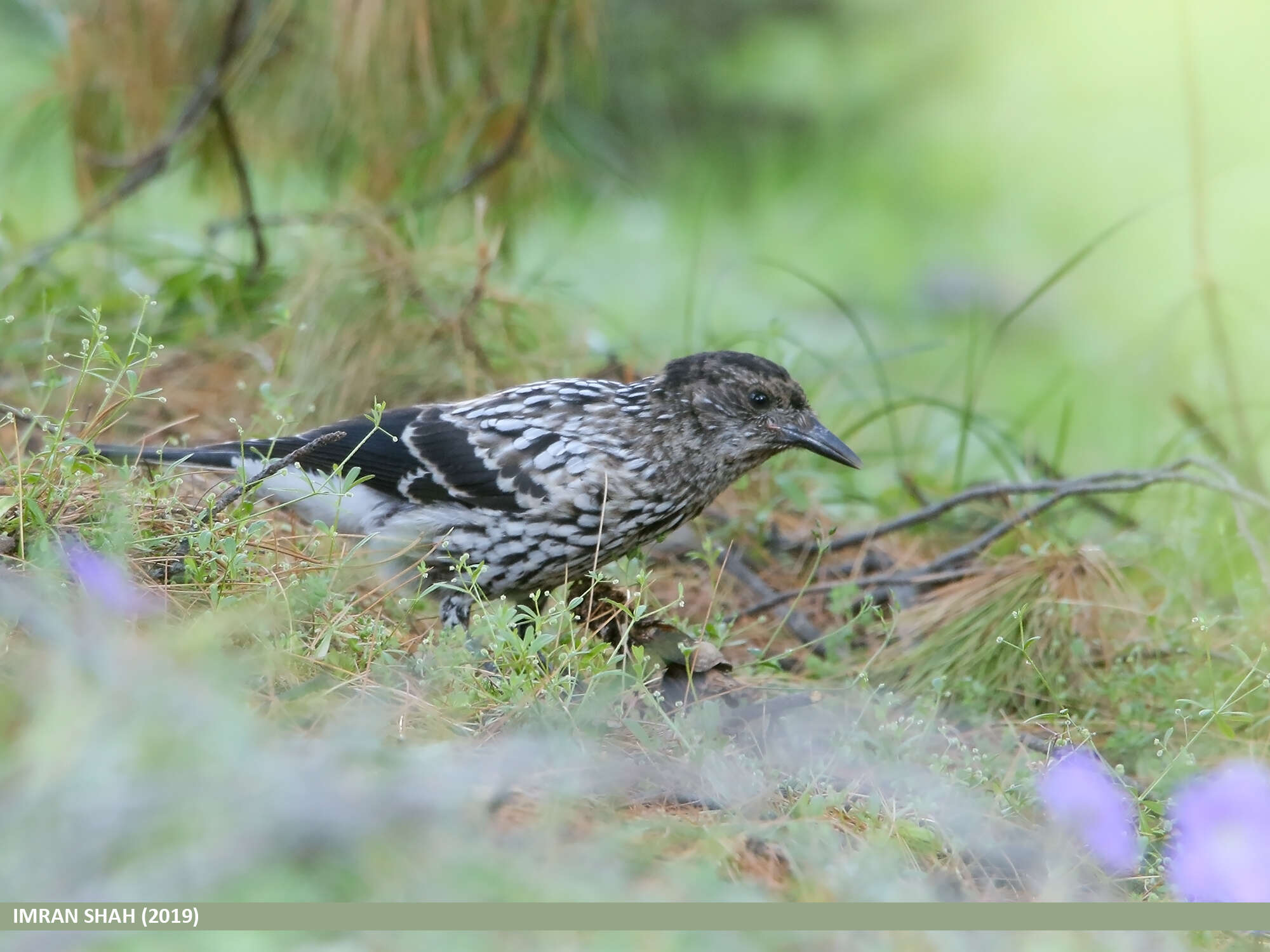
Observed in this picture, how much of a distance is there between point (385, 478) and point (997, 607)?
6.02 feet

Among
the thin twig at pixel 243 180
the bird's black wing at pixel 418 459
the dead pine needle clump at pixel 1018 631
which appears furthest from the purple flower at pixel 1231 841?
the thin twig at pixel 243 180

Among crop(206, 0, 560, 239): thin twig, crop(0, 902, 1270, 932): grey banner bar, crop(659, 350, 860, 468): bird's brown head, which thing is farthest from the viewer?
crop(206, 0, 560, 239): thin twig

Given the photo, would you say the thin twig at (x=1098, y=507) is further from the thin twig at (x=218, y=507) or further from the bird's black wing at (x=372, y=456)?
the thin twig at (x=218, y=507)

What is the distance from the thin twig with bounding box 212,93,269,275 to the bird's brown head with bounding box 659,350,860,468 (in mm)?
2369

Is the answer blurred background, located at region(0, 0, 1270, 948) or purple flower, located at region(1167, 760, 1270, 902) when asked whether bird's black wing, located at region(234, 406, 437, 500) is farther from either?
purple flower, located at region(1167, 760, 1270, 902)

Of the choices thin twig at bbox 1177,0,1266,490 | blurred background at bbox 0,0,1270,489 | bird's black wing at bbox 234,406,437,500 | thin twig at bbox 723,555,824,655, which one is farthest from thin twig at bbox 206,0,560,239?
thin twig at bbox 1177,0,1266,490

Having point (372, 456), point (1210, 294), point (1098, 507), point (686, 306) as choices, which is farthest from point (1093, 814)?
point (686, 306)

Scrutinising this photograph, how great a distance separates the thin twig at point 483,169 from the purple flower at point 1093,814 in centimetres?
356

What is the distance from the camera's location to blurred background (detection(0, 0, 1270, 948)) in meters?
2.24

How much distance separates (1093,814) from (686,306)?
3688 mm

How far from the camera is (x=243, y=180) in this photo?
18.1 ft

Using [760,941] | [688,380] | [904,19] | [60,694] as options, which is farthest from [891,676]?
[904,19]

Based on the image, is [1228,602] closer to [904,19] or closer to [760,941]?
[760,941]

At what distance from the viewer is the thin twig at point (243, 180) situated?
5.50 meters
